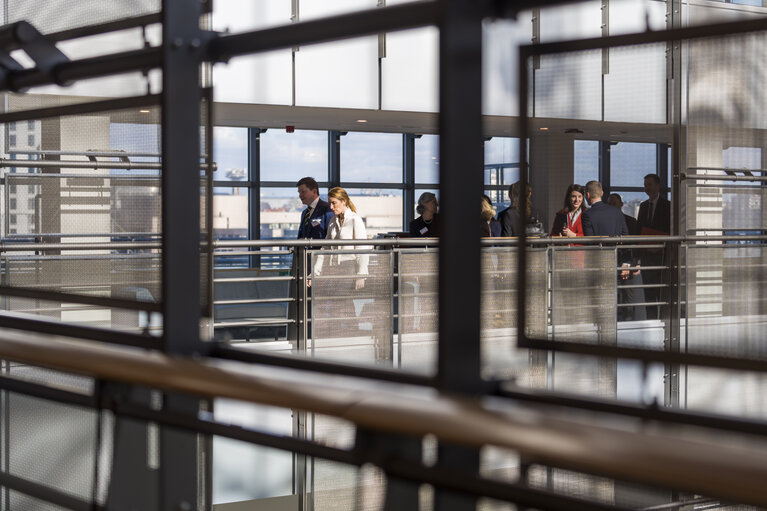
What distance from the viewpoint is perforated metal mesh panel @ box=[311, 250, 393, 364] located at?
18.3 ft

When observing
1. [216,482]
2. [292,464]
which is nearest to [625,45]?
[292,464]

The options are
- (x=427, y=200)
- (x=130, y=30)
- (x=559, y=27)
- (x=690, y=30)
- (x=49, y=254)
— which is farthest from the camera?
(x=427, y=200)

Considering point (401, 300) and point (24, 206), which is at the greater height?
point (24, 206)

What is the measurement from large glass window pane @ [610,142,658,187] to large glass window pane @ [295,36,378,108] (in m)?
7.11

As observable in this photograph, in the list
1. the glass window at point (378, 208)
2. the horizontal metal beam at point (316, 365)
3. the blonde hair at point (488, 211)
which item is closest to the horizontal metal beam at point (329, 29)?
the horizontal metal beam at point (316, 365)

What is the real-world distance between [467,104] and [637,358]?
50cm

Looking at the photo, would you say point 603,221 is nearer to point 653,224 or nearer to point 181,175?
point 653,224

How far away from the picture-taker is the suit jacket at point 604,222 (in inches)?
65.8

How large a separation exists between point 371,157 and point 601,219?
1070 centimetres

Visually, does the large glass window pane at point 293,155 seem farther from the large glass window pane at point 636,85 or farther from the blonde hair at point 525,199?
the large glass window pane at point 636,85

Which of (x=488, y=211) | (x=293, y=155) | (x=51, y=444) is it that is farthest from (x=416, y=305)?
(x=293, y=155)

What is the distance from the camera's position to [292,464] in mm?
1518

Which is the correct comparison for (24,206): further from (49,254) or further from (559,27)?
(559,27)

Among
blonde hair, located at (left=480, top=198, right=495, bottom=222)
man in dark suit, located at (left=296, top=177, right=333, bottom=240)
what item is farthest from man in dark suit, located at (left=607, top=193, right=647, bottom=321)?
man in dark suit, located at (left=296, top=177, right=333, bottom=240)
